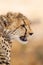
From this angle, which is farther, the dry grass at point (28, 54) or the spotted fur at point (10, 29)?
the dry grass at point (28, 54)

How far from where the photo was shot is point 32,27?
1.75 metres

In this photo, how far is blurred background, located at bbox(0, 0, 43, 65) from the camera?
1.68 meters

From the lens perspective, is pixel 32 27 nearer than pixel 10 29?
No

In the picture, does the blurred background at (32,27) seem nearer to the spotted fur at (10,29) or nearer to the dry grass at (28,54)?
the dry grass at (28,54)

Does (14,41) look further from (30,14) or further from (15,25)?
(30,14)

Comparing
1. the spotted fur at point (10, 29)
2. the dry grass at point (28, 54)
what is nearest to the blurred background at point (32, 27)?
the dry grass at point (28, 54)

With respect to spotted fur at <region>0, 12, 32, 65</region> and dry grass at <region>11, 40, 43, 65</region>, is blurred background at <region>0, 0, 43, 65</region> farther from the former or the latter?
spotted fur at <region>0, 12, 32, 65</region>

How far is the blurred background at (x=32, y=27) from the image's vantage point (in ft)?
5.50

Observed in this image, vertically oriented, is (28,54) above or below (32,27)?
below

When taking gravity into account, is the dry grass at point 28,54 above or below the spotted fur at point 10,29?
below

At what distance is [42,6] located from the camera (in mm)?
1803

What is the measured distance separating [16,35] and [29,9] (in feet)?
0.98

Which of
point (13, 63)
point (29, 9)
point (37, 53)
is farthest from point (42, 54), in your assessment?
point (29, 9)

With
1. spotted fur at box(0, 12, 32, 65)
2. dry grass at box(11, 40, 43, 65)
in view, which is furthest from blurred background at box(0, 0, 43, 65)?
spotted fur at box(0, 12, 32, 65)
